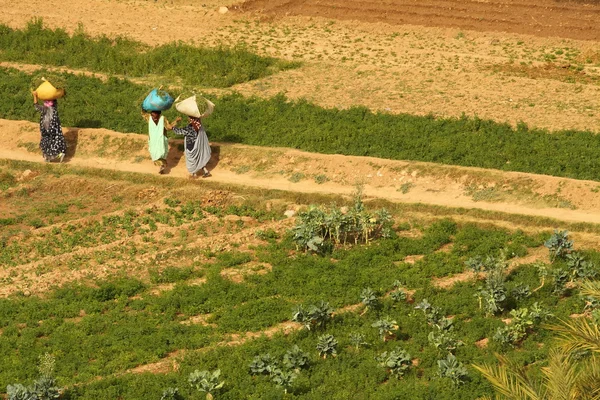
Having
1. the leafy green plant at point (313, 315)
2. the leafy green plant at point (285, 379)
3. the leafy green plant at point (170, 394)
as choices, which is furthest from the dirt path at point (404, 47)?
the leafy green plant at point (170, 394)

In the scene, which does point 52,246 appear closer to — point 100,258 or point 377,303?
point 100,258

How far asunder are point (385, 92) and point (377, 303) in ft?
25.8

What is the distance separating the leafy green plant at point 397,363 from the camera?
1279 cm

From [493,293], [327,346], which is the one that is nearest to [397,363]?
[327,346]

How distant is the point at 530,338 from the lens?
527 inches

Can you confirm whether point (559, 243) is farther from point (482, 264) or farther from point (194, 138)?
point (194, 138)

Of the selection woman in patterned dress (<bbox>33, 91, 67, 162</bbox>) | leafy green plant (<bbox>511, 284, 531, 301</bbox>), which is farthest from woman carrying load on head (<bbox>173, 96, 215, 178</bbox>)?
Result: leafy green plant (<bbox>511, 284, 531, 301</bbox>)

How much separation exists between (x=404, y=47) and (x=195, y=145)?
741 cm

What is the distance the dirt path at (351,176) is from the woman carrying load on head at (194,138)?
29cm

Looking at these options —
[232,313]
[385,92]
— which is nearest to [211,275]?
[232,313]

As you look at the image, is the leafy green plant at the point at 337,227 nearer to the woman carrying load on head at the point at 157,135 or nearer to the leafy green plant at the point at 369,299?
the leafy green plant at the point at 369,299

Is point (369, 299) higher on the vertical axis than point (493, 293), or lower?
lower

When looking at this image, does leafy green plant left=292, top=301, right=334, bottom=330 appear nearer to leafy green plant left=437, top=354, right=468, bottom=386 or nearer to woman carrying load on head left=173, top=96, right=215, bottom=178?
leafy green plant left=437, top=354, right=468, bottom=386

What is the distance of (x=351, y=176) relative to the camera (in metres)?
17.6
